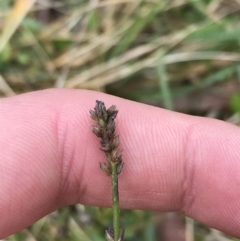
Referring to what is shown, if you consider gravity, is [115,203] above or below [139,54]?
below

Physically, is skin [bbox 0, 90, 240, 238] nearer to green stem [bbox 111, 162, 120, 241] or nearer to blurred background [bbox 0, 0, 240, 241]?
green stem [bbox 111, 162, 120, 241]

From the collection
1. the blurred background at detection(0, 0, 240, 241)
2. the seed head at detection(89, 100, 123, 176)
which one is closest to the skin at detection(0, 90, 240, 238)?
the seed head at detection(89, 100, 123, 176)

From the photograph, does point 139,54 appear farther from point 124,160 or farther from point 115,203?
point 115,203

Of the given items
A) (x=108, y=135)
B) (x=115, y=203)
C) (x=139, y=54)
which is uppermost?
(x=139, y=54)

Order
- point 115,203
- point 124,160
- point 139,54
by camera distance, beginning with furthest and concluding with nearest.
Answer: point 139,54
point 124,160
point 115,203

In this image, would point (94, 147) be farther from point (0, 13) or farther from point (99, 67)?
point (0, 13)

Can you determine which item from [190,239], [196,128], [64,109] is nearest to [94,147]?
[64,109]

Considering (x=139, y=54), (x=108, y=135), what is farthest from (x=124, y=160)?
(x=139, y=54)

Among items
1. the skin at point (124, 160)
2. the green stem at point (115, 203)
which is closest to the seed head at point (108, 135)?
the green stem at point (115, 203)
